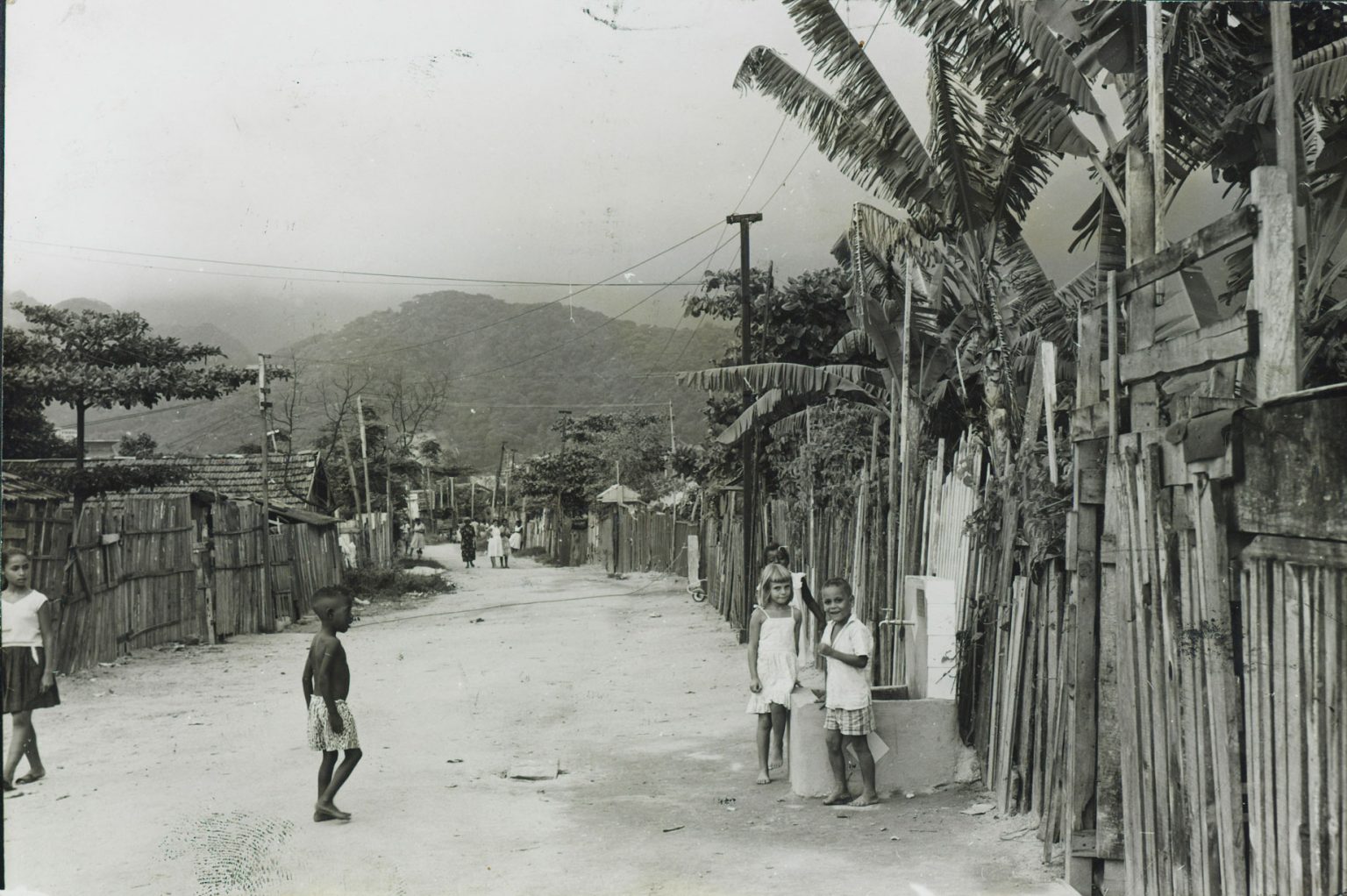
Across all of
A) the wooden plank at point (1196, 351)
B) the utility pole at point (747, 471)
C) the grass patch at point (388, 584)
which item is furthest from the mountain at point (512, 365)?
the wooden plank at point (1196, 351)

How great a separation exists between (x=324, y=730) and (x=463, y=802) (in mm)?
1119

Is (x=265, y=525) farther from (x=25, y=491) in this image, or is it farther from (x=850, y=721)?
(x=850, y=721)

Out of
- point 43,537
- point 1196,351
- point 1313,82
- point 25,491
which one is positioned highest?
point 1313,82

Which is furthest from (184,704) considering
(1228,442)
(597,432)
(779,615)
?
(597,432)

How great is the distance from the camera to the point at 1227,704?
3885mm

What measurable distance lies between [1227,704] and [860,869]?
7.71 ft

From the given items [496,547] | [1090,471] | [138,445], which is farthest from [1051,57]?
[138,445]

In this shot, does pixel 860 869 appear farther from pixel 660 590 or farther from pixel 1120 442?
pixel 660 590

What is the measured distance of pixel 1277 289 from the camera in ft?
12.7

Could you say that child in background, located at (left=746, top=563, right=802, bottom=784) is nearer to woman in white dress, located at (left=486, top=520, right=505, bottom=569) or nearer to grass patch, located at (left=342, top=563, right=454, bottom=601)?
grass patch, located at (left=342, top=563, right=454, bottom=601)

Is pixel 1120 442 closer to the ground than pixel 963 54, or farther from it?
closer to the ground

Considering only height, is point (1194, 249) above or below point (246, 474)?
above

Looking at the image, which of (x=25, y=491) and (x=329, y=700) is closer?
(x=329, y=700)

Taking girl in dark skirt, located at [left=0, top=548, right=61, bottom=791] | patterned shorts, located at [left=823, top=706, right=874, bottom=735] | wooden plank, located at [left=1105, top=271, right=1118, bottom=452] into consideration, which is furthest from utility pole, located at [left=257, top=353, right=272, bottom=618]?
wooden plank, located at [left=1105, top=271, right=1118, bottom=452]
